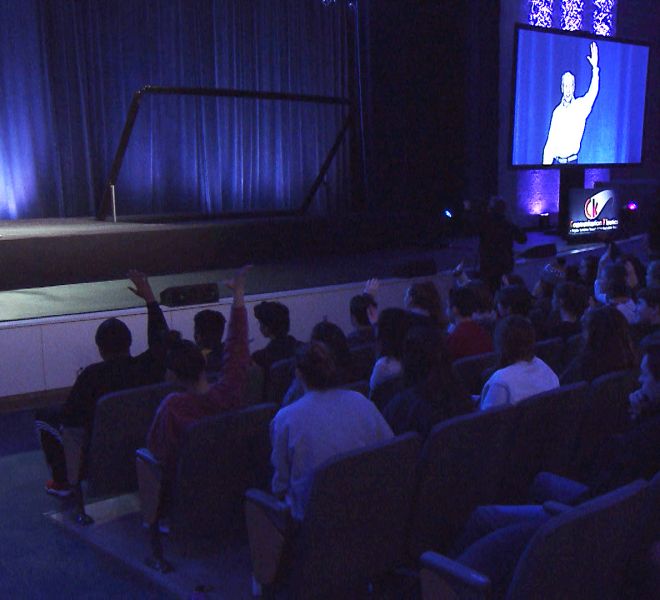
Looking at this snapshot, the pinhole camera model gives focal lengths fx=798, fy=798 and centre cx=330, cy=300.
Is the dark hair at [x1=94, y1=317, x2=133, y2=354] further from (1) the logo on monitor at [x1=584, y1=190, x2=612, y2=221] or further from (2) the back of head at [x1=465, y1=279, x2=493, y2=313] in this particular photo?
(1) the logo on monitor at [x1=584, y1=190, x2=612, y2=221]

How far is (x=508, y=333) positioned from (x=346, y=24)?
867cm

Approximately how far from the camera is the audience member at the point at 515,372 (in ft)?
10.1

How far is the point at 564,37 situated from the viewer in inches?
426

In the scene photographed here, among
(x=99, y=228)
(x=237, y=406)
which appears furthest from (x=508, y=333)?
(x=99, y=228)

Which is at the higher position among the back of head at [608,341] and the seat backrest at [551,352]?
the back of head at [608,341]

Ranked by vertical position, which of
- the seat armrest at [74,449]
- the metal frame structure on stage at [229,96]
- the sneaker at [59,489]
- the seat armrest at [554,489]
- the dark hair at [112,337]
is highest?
the metal frame structure on stage at [229,96]

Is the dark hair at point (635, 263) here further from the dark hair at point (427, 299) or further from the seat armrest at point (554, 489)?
the seat armrest at point (554, 489)

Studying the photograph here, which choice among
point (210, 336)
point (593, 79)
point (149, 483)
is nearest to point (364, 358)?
point (210, 336)

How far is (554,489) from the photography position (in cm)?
259

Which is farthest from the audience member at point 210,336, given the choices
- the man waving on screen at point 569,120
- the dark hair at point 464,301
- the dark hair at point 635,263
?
the man waving on screen at point 569,120

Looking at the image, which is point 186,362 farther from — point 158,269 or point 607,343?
point 158,269

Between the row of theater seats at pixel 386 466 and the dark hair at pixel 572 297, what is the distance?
1081 millimetres

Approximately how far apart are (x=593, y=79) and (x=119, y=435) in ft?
33.2

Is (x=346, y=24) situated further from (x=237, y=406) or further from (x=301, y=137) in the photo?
(x=237, y=406)
